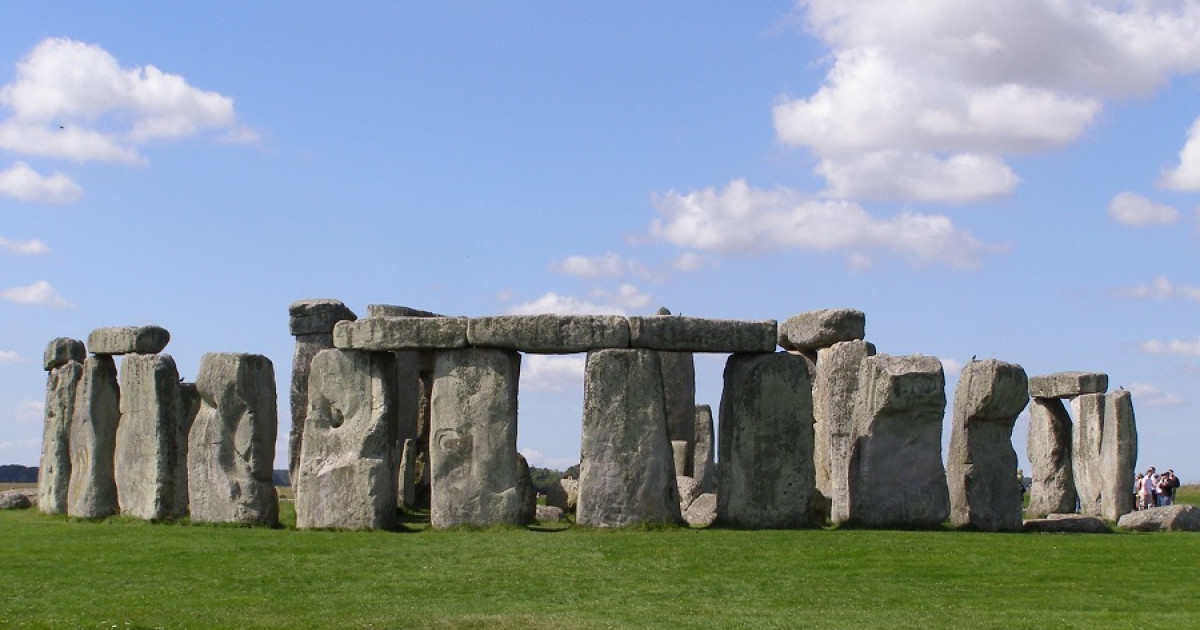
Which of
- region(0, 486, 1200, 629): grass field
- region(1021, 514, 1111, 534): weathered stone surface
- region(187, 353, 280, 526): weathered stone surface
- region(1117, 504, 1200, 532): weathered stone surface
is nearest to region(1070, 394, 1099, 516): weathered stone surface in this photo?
region(1117, 504, 1200, 532): weathered stone surface

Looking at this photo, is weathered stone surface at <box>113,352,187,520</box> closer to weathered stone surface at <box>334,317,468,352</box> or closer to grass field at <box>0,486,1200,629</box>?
grass field at <box>0,486,1200,629</box>

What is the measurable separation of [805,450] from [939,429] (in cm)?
168

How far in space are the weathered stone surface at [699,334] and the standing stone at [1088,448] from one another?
8.90m

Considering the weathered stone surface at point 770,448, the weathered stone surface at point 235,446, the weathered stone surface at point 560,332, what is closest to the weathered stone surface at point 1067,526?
the weathered stone surface at point 770,448

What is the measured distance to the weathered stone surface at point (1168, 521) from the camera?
21.7 metres

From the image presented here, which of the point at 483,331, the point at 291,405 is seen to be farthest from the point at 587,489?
the point at 291,405

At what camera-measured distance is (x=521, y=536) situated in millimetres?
19281

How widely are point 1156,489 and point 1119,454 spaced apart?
6.26ft

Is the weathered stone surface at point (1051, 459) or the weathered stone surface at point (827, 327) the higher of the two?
the weathered stone surface at point (827, 327)

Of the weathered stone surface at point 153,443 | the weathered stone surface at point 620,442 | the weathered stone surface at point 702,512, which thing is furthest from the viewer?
the weathered stone surface at point 153,443

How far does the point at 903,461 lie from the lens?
807 inches

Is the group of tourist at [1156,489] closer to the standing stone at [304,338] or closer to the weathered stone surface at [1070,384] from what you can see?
the weathered stone surface at [1070,384]

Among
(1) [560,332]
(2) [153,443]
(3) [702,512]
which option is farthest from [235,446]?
(3) [702,512]

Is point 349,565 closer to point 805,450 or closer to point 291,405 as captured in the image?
point 805,450
